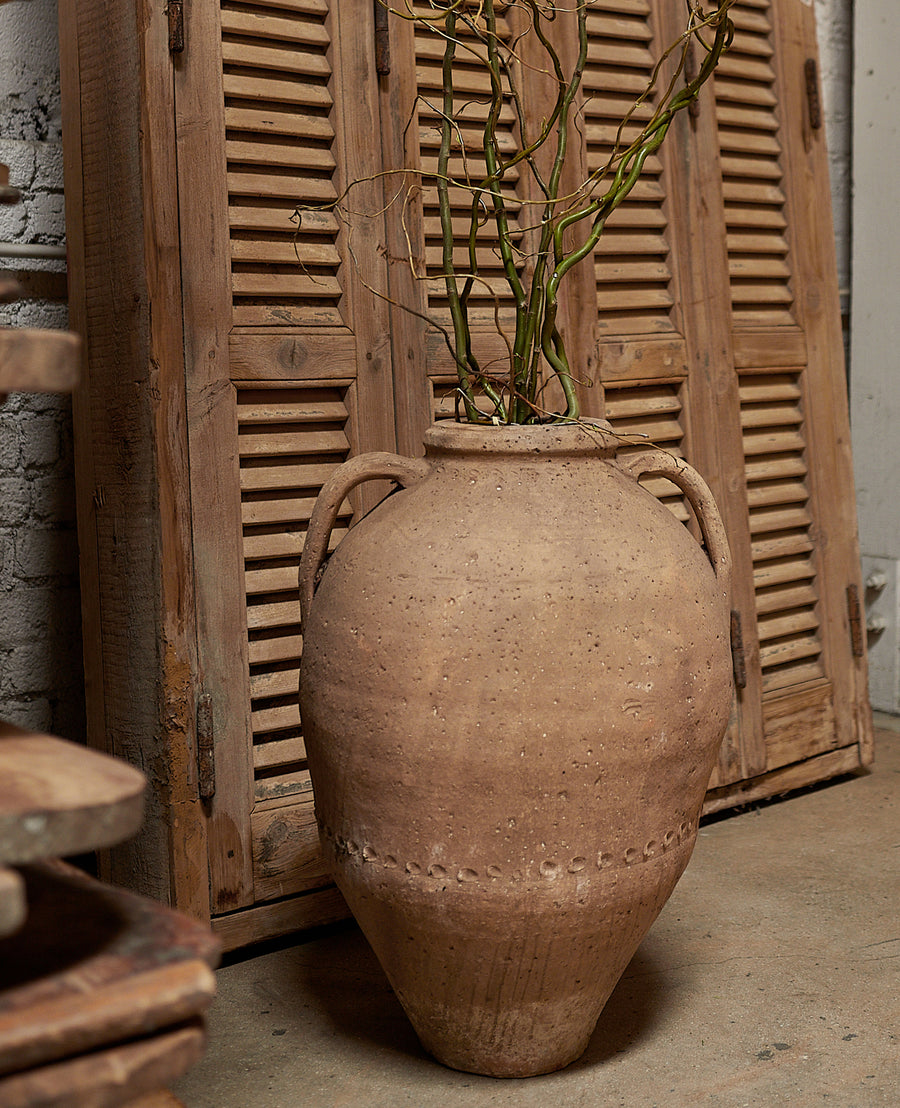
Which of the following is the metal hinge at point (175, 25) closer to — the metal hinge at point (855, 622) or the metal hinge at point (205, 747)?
the metal hinge at point (205, 747)

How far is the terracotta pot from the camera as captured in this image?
1547mm

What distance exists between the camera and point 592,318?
245 cm

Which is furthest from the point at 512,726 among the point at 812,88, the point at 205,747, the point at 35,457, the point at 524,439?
the point at 812,88

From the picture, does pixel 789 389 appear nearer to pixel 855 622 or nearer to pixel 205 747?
pixel 855 622

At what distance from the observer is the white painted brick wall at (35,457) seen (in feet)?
7.07

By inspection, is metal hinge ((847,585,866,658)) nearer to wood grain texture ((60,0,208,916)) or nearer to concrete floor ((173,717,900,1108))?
concrete floor ((173,717,900,1108))

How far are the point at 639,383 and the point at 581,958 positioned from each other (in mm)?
1268

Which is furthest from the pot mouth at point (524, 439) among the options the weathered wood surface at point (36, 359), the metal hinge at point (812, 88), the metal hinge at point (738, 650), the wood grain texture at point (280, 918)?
the metal hinge at point (812, 88)

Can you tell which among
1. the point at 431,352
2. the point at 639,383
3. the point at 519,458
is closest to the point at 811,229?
the point at 639,383

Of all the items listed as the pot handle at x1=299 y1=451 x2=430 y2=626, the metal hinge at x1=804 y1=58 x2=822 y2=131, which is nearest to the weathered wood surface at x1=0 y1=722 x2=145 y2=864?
the pot handle at x1=299 y1=451 x2=430 y2=626

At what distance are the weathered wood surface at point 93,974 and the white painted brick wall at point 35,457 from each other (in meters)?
1.15

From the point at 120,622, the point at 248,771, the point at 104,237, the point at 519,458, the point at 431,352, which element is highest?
the point at 104,237

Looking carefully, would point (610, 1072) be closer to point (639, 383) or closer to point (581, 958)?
point (581, 958)

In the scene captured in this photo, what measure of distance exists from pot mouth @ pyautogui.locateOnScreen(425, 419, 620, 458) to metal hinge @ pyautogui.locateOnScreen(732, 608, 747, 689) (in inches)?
40.9
